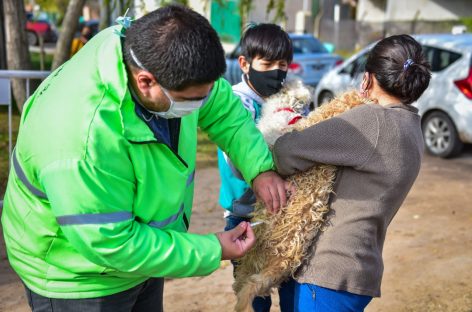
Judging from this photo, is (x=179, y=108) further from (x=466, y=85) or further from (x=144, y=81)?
(x=466, y=85)

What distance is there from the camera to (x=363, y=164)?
2.02 metres

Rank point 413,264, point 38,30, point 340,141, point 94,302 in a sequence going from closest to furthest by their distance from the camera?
point 94,302
point 340,141
point 413,264
point 38,30

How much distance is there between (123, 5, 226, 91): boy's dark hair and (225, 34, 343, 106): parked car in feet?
33.7

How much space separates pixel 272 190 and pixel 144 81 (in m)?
0.73

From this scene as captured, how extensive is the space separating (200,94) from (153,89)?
139 mm

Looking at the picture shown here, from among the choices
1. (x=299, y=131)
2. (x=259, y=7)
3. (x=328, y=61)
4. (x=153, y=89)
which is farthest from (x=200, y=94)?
(x=259, y=7)

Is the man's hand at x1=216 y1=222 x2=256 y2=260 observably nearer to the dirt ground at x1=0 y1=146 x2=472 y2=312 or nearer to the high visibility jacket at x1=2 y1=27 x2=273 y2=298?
the high visibility jacket at x1=2 y1=27 x2=273 y2=298

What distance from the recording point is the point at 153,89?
5.23ft

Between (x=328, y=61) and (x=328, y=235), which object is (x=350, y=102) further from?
(x=328, y=61)

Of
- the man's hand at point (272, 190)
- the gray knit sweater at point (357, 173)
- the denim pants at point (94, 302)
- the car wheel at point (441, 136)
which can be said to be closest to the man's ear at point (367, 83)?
the gray knit sweater at point (357, 173)

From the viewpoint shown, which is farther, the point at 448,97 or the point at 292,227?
the point at 448,97

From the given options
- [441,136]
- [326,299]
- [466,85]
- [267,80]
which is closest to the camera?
[326,299]

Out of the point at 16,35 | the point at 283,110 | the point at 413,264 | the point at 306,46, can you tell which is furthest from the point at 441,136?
the point at 283,110

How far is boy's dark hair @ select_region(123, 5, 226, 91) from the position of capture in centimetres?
150
